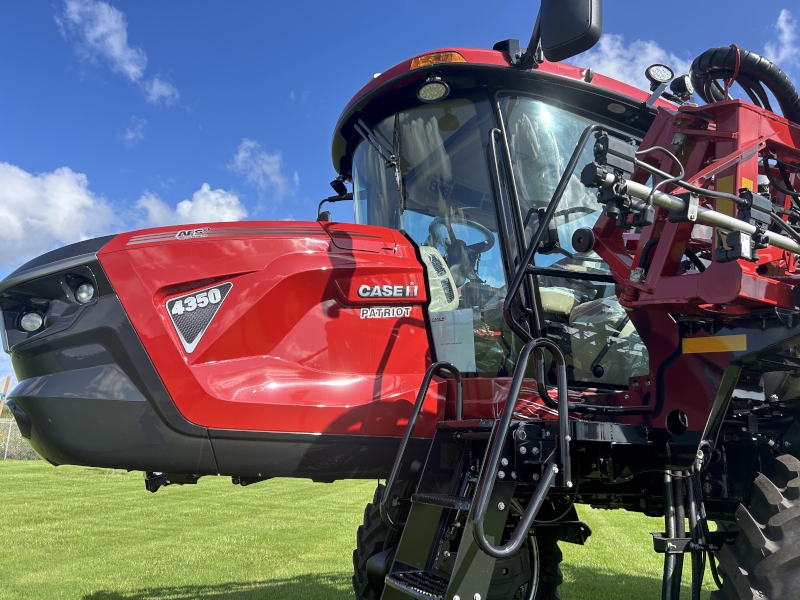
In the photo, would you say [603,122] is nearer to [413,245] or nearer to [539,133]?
[539,133]

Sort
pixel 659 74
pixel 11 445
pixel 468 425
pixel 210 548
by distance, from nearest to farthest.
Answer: pixel 468 425, pixel 659 74, pixel 210 548, pixel 11 445

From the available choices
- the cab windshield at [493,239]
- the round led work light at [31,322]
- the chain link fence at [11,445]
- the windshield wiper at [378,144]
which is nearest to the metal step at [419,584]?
the cab windshield at [493,239]

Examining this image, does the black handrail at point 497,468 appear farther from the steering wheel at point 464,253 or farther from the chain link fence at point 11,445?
the chain link fence at point 11,445

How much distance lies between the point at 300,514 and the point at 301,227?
315 inches

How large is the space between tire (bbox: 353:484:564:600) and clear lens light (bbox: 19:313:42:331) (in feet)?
6.49

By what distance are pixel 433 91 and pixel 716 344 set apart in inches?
76.1

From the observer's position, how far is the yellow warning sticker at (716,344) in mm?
2828

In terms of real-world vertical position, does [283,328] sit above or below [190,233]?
below

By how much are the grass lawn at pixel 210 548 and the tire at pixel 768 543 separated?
2900mm

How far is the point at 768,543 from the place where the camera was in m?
2.78

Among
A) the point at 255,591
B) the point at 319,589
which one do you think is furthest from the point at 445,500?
the point at 255,591

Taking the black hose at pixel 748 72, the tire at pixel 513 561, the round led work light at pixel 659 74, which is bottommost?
the tire at pixel 513 561

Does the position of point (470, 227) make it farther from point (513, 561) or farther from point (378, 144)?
point (513, 561)

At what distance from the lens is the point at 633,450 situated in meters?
3.03
